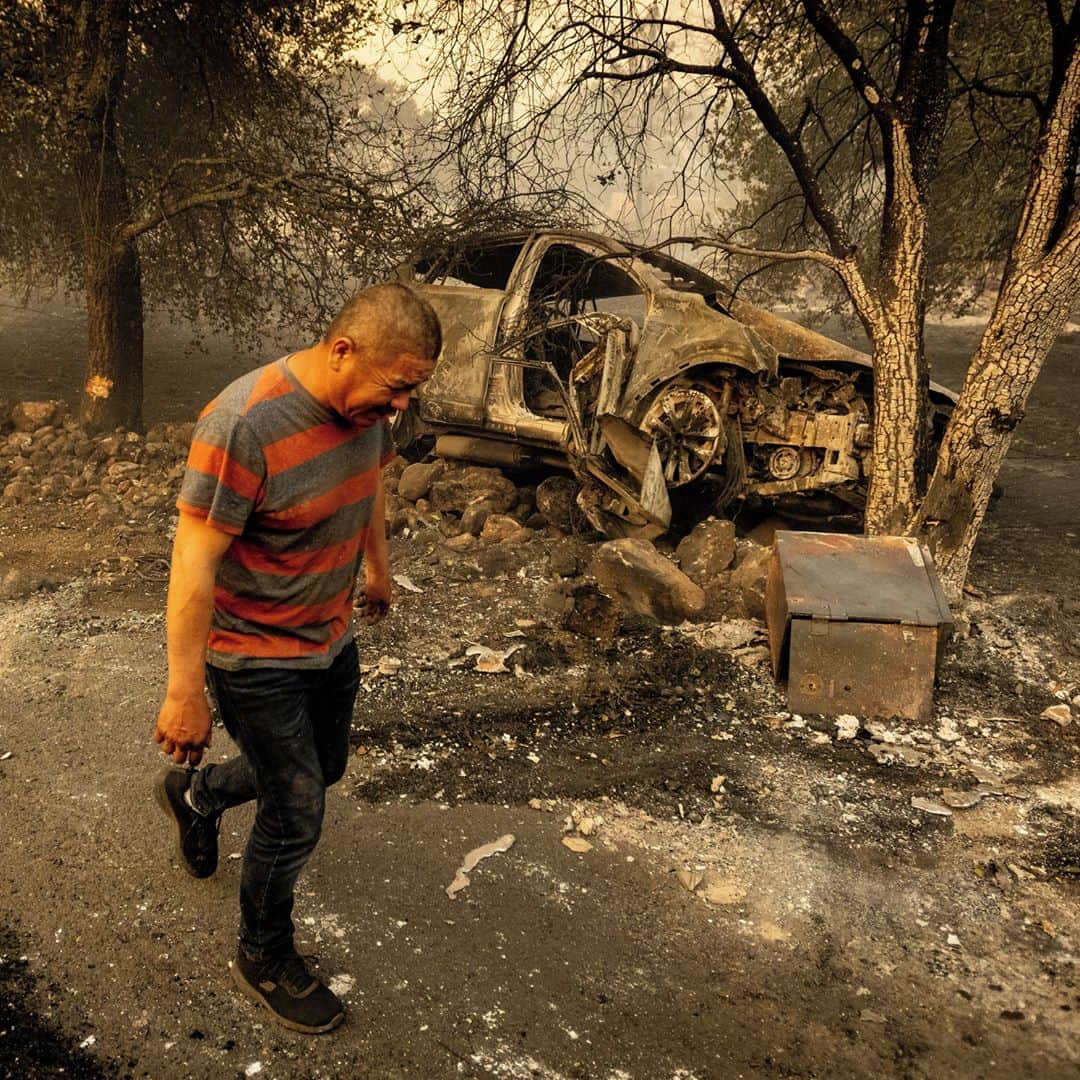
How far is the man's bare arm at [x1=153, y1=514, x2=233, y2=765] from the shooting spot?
1955 millimetres

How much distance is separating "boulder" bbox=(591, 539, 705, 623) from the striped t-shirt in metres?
2.91

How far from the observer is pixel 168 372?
1130cm

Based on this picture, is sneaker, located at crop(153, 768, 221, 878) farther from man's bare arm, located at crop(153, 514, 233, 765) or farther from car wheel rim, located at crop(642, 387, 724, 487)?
car wheel rim, located at crop(642, 387, 724, 487)

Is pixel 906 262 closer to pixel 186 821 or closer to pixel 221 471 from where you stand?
pixel 221 471

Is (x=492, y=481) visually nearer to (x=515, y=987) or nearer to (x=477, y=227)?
(x=477, y=227)

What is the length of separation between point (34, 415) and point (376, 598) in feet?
21.3

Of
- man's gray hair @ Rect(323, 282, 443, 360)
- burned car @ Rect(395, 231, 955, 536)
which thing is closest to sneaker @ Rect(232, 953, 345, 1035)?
man's gray hair @ Rect(323, 282, 443, 360)

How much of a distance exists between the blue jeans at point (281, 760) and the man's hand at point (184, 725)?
109 mm

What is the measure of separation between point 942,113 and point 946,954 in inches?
178

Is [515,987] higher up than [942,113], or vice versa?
[942,113]

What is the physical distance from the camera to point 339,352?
2.00m

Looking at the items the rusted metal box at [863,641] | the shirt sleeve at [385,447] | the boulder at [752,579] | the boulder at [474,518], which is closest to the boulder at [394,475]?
the boulder at [474,518]

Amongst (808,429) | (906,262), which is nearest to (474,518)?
(808,429)

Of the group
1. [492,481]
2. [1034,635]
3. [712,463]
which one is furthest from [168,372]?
[1034,635]
